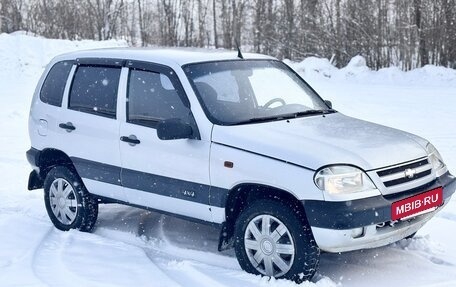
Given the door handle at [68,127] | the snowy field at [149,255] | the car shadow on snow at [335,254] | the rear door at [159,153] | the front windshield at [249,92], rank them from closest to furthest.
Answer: the snowy field at [149,255], the car shadow on snow at [335,254], the rear door at [159,153], the front windshield at [249,92], the door handle at [68,127]

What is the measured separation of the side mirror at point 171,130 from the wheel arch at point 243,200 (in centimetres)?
58

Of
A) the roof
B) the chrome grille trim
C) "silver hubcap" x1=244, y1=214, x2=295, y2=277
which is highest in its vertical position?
the roof

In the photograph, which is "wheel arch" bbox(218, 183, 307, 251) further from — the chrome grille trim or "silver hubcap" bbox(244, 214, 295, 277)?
the chrome grille trim

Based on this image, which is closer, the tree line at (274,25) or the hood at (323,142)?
the hood at (323,142)

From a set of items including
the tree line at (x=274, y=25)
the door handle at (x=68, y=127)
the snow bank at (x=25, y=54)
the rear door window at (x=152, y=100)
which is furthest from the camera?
the tree line at (x=274, y=25)

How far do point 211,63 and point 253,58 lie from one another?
0.54 metres

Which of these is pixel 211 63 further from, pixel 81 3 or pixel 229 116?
pixel 81 3

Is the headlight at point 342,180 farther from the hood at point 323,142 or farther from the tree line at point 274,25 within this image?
the tree line at point 274,25

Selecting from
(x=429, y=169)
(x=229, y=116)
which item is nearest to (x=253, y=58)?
(x=229, y=116)

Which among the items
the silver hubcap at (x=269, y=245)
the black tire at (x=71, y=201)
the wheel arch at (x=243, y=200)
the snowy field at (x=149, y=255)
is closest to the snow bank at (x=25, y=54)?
the snowy field at (x=149, y=255)

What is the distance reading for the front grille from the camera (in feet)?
14.8

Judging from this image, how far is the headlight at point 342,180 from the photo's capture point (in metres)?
4.37

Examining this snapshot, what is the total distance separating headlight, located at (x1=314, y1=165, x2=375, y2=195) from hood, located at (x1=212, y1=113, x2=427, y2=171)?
0.05 metres

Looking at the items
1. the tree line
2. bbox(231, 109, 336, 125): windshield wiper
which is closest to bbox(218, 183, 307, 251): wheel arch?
bbox(231, 109, 336, 125): windshield wiper
